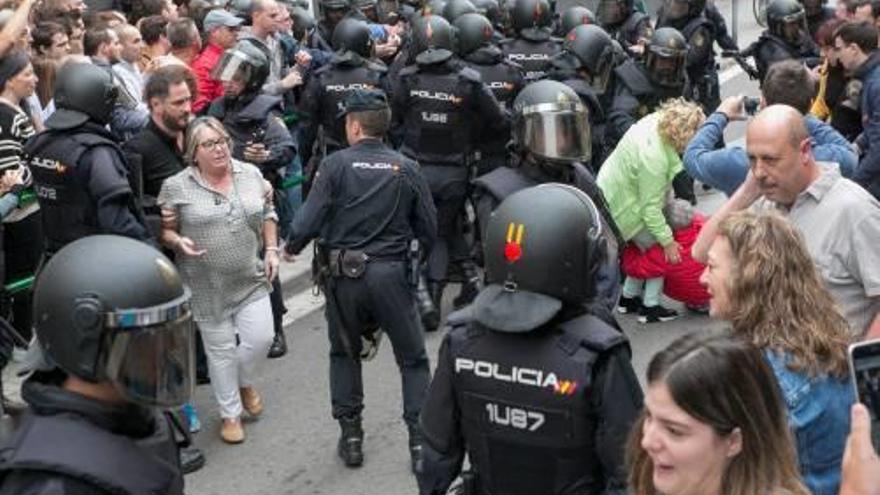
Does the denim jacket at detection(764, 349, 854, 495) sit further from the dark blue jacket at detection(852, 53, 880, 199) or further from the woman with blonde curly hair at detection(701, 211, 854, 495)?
the dark blue jacket at detection(852, 53, 880, 199)

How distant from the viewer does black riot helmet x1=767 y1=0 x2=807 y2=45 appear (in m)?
11.7

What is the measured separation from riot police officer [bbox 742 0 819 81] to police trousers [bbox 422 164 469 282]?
415 cm

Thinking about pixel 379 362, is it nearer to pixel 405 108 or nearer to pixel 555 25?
pixel 405 108

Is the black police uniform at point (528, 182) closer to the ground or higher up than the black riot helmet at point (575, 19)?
higher up

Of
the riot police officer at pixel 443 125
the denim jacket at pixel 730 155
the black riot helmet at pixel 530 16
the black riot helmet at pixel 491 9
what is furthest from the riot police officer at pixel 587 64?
the denim jacket at pixel 730 155

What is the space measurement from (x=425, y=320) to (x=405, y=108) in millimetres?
1481

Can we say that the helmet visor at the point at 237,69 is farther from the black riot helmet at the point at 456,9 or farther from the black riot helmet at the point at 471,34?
the black riot helmet at the point at 456,9

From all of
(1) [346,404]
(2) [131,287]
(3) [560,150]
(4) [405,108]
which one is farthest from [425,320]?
(2) [131,287]

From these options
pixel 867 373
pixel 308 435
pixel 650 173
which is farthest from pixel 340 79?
pixel 867 373

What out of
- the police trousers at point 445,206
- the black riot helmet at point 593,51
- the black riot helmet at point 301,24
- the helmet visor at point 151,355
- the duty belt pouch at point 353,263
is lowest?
the police trousers at point 445,206

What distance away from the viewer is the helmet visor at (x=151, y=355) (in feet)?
9.85

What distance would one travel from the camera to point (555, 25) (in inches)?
527

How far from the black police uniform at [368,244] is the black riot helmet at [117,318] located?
3106mm

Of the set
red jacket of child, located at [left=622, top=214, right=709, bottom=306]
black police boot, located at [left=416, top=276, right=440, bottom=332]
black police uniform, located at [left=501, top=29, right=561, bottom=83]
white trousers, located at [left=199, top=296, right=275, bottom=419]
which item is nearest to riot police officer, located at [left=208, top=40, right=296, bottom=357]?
black police boot, located at [left=416, top=276, right=440, bottom=332]
